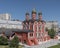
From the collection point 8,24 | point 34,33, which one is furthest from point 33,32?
point 8,24

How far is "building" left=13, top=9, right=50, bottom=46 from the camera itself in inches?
1523

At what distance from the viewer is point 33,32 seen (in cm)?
4112

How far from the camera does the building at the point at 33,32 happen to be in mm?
38694

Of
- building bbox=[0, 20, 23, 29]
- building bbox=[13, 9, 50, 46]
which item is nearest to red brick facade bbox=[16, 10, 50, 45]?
building bbox=[13, 9, 50, 46]

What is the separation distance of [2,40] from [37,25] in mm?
11882

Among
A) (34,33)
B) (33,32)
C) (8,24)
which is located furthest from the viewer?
(8,24)

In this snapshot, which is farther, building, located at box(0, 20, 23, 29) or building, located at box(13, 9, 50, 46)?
building, located at box(0, 20, 23, 29)

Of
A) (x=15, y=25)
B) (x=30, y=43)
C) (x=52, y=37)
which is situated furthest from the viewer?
(x=15, y=25)

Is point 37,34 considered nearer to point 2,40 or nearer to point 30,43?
point 30,43

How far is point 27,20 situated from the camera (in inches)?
1753

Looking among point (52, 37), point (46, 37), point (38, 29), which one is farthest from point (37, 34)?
point (52, 37)

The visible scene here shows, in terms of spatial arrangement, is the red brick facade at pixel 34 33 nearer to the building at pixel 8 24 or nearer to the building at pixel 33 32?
the building at pixel 33 32

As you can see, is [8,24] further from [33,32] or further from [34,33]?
[33,32]

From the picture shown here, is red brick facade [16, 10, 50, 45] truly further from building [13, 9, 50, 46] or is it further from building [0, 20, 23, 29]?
building [0, 20, 23, 29]
